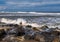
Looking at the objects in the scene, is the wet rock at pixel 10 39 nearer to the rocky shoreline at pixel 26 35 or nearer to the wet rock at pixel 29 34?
the rocky shoreline at pixel 26 35

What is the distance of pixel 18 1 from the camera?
12.4 m

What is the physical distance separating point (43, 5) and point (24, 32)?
5.68 meters

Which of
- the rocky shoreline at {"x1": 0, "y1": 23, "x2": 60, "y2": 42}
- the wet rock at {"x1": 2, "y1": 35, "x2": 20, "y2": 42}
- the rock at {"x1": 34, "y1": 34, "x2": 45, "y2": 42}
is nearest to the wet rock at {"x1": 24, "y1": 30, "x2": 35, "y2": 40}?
the rocky shoreline at {"x1": 0, "y1": 23, "x2": 60, "y2": 42}

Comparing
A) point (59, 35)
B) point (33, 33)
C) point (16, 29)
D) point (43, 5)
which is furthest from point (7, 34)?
point (43, 5)

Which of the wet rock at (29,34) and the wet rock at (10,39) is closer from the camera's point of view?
the wet rock at (10,39)

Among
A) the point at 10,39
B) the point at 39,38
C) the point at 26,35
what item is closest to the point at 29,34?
the point at 26,35

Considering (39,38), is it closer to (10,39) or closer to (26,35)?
(26,35)

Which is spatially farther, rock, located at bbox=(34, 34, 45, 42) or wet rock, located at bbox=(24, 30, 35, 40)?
wet rock, located at bbox=(24, 30, 35, 40)

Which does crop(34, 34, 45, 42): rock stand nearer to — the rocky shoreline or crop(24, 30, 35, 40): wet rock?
the rocky shoreline

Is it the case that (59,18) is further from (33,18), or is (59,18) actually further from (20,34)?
(20,34)

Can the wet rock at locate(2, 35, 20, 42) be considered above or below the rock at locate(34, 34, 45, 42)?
above

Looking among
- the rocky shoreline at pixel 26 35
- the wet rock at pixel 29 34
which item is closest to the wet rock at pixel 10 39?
the rocky shoreline at pixel 26 35

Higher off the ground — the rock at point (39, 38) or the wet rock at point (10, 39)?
the wet rock at point (10, 39)

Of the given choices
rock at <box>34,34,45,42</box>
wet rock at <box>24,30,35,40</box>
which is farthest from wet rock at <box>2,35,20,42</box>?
rock at <box>34,34,45,42</box>
